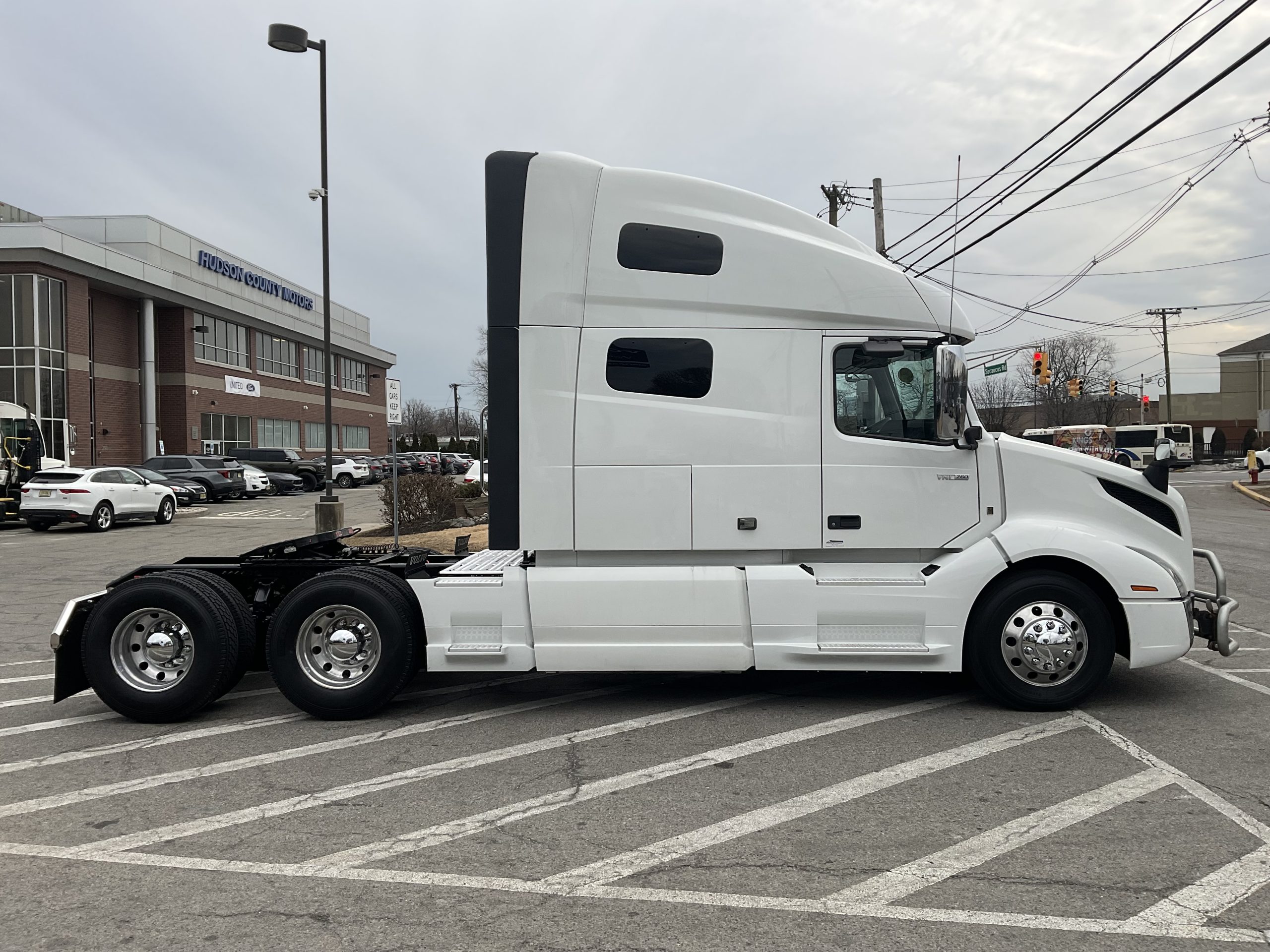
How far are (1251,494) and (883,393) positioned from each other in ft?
99.5

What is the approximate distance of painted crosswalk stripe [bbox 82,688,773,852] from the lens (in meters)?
4.12

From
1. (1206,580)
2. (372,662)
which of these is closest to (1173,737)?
(372,662)

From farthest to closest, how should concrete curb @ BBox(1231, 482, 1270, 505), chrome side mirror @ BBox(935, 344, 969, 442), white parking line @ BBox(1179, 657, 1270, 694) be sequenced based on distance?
concrete curb @ BBox(1231, 482, 1270, 505) → white parking line @ BBox(1179, 657, 1270, 694) → chrome side mirror @ BBox(935, 344, 969, 442)

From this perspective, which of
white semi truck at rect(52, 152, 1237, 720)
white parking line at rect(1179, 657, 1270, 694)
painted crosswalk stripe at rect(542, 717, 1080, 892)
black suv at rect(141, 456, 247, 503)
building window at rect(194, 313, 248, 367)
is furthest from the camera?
building window at rect(194, 313, 248, 367)

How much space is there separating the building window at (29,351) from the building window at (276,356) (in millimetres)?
17116

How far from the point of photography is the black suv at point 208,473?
1261 inches

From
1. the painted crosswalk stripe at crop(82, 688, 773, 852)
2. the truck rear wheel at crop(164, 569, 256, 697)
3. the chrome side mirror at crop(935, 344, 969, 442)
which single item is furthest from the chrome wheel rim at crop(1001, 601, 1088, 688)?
the truck rear wheel at crop(164, 569, 256, 697)

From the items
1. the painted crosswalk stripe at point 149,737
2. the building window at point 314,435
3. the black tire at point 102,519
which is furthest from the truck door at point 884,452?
the building window at point 314,435

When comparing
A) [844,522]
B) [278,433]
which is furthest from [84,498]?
[278,433]

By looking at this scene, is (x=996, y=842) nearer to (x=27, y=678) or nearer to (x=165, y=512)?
(x=27, y=678)

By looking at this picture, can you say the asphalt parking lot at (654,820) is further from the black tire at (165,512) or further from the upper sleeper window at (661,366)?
the black tire at (165,512)

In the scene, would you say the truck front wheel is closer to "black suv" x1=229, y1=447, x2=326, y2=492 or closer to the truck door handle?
the truck door handle

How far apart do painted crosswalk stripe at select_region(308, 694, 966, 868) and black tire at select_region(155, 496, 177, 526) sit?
22.8m

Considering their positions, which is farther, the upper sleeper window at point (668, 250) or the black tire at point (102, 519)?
the black tire at point (102, 519)
